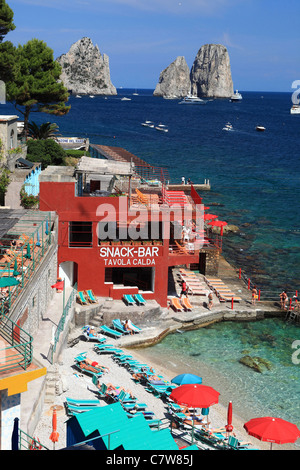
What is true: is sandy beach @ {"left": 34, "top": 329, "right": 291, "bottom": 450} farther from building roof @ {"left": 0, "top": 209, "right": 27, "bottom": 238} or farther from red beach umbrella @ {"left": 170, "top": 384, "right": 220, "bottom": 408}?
building roof @ {"left": 0, "top": 209, "right": 27, "bottom": 238}

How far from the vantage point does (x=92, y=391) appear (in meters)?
24.2

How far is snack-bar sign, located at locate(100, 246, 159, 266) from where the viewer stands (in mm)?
33281

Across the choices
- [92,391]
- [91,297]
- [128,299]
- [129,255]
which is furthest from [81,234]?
[92,391]

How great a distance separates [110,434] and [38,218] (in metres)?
19.3

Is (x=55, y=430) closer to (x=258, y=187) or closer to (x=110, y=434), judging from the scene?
(x=110, y=434)

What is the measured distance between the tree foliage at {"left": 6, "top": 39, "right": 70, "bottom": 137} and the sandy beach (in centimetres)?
3018

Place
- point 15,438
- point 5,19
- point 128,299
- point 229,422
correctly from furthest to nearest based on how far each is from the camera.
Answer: point 5,19 → point 128,299 → point 229,422 → point 15,438

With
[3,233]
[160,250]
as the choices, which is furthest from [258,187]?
[3,233]

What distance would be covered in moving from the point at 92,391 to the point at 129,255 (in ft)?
35.0

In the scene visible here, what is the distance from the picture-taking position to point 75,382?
24500mm

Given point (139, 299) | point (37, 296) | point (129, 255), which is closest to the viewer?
point (37, 296)

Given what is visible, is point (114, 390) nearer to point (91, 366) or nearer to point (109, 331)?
point (91, 366)

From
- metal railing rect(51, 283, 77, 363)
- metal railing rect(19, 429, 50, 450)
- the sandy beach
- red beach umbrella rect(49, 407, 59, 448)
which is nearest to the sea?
the sandy beach

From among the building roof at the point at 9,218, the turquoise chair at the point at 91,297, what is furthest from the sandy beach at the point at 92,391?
the building roof at the point at 9,218
